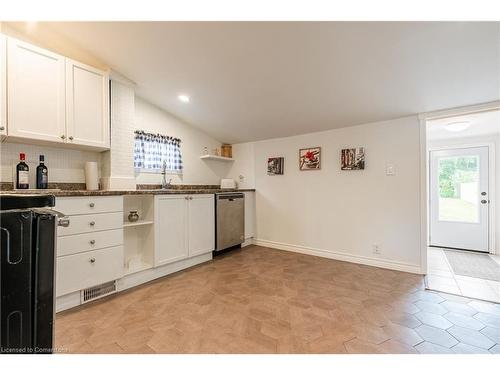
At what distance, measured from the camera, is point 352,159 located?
10.2ft

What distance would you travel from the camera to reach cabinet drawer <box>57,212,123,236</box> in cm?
186

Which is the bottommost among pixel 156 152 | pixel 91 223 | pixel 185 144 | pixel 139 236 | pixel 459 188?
pixel 139 236

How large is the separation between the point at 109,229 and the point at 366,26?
8.74 ft

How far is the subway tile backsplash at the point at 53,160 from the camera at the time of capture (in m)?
2.03

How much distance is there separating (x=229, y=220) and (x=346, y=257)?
1719 millimetres

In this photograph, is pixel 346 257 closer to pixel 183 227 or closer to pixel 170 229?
pixel 183 227

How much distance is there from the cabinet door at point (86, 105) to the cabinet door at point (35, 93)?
62 mm

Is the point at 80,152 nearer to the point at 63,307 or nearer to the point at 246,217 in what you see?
the point at 63,307

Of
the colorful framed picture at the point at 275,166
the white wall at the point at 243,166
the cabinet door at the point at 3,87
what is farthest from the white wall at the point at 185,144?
the cabinet door at the point at 3,87

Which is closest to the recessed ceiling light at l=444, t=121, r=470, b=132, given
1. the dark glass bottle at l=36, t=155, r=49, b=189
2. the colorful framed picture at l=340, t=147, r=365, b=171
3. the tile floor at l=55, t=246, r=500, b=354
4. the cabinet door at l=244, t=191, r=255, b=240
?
the colorful framed picture at l=340, t=147, r=365, b=171

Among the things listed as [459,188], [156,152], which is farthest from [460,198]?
[156,152]

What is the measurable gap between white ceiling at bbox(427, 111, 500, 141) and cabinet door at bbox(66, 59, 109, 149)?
386 centimetres

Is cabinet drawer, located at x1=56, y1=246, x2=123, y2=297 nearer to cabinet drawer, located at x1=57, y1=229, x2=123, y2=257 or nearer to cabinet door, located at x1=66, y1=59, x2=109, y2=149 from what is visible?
cabinet drawer, located at x1=57, y1=229, x2=123, y2=257

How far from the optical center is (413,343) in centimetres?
145
